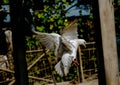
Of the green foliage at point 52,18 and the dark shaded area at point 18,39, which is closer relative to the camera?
the dark shaded area at point 18,39

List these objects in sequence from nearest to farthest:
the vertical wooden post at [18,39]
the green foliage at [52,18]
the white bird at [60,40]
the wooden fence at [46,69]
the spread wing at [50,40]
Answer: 1. the vertical wooden post at [18,39]
2. the spread wing at [50,40]
3. the white bird at [60,40]
4. the wooden fence at [46,69]
5. the green foliage at [52,18]

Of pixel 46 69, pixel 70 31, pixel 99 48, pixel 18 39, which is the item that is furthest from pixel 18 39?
pixel 46 69

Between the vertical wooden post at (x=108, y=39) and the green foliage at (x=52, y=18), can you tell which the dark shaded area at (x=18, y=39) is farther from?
the green foliage at (x=52, y=18)

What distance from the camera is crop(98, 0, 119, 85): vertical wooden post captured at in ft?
6.02

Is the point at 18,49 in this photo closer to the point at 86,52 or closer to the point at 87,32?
the point at 86,52

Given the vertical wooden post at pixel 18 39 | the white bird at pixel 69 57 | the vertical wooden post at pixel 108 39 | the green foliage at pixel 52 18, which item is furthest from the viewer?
the green foliage at pixel 52 18

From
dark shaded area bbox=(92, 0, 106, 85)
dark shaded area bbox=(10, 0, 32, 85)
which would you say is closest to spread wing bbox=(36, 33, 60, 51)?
dark shaded area bbox=(92, 0, 106, 85)

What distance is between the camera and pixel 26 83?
1.42 meters

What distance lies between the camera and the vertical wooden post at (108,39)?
1.83 meters

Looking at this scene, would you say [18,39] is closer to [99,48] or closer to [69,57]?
[99,48]

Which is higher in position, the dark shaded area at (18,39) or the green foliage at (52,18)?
the green foliage at (52,18)

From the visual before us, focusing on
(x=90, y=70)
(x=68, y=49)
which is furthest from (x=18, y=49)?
(x=90, y=70)

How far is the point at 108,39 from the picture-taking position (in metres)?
1.84

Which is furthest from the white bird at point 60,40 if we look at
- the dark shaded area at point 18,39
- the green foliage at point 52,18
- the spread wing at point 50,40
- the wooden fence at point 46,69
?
the green foliage at point 52,18
